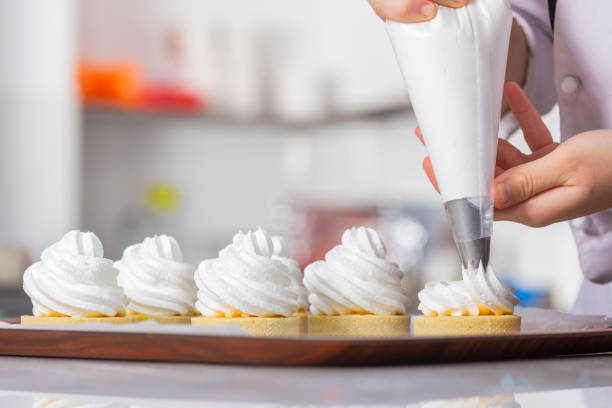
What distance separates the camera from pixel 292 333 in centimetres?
101

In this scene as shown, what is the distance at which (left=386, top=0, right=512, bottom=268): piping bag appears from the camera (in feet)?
2.98

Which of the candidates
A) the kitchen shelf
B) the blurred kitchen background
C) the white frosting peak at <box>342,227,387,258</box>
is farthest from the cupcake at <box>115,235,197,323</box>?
the kitchen shelf

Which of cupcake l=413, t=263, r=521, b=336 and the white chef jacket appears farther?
the white chef jacket

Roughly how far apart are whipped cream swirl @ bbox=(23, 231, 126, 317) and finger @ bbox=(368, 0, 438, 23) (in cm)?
47

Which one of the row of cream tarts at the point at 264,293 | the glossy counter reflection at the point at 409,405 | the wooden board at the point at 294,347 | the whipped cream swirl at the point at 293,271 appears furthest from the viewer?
the whipped cream swirl at the point at 293,271

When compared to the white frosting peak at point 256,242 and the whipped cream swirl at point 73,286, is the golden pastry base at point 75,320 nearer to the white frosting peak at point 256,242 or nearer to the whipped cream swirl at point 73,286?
the whipped cream swirl at point 73,286

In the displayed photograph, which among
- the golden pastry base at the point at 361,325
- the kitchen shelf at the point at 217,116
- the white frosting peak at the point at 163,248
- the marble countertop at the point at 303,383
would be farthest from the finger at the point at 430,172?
the kitchen shelf at the point at 217,116

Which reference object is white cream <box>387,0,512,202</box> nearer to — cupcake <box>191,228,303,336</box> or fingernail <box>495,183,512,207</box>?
fingernail <box>495,183,512,207</box>

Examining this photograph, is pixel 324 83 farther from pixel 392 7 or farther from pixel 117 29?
pixel 392 7

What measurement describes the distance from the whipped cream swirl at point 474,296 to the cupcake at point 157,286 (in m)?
0.36

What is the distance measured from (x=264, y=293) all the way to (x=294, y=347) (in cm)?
29

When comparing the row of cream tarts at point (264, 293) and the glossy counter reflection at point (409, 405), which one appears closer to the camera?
the glossy counter reflection at point (409, 405)

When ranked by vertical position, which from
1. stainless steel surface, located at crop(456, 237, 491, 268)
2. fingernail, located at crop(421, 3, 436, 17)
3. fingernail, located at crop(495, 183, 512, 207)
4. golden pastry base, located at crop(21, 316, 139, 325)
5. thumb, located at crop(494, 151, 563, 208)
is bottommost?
golden pastry base, located at crop(21, 316, 139, 325)

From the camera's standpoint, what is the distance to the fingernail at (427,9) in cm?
90
